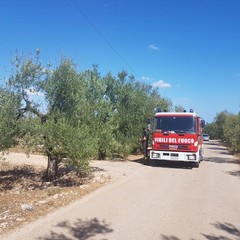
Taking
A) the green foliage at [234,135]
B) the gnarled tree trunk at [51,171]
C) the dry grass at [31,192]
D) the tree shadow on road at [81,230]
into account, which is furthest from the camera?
the green foliage at [234,135]

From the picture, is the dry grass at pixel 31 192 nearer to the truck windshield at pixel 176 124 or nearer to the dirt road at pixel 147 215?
the dirt road at pixel 147 215

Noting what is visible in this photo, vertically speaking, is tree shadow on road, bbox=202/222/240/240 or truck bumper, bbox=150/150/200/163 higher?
truck bumper, bbox=150/150/200/163

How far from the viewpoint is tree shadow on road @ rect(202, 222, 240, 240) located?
20.9 ft

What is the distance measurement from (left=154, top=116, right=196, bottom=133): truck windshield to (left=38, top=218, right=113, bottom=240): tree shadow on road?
10901mm

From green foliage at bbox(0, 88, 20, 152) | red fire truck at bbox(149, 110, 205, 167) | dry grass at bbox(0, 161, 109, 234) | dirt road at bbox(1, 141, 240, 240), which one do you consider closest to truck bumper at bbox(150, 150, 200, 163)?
red fire truck at bbox(149, 110, 205, 167)

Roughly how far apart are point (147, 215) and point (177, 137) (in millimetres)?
10011

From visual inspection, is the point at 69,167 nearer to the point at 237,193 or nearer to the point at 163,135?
the point at 163,135

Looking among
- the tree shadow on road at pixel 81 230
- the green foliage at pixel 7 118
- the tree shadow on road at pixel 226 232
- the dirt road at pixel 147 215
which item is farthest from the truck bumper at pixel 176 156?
the tree shadow on road at pixel 81 230

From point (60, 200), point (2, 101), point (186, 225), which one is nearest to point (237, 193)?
point (186, 225)

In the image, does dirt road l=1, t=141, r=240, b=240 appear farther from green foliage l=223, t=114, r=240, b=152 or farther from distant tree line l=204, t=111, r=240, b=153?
distant tree line l=204, t=111, r=240, b=153

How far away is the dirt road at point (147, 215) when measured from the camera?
636 centimetres

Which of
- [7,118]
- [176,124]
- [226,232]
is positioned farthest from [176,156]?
[226,232]

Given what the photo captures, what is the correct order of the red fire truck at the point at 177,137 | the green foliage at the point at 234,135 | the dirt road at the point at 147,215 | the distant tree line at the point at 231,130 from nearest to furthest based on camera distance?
the dirt road at the point at 147,215 < the red fire truck at the point at 177,137 < the green foliage at the point at 234,135 < the distant tree line at the point at 231,130

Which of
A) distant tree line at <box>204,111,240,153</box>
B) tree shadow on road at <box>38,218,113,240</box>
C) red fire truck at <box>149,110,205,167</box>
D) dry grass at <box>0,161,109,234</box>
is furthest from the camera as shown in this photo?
distant tree line at <box>204,111,240,153</box>
